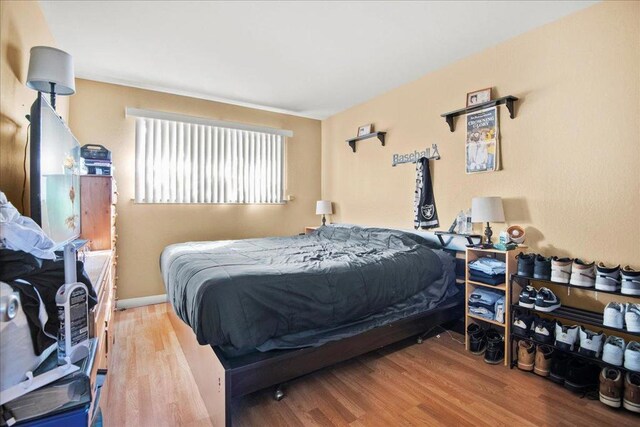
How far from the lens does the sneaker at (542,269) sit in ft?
7.00

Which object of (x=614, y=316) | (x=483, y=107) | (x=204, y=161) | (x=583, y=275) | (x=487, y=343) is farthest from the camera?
(x=204, y=161)

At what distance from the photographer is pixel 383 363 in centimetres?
230

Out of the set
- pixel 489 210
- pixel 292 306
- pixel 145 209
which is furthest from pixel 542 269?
pixel 145 209

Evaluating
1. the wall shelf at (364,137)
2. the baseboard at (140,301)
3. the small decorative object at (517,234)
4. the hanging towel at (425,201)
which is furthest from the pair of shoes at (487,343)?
the baseboard at (140,301)

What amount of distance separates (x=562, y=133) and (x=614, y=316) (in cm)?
130

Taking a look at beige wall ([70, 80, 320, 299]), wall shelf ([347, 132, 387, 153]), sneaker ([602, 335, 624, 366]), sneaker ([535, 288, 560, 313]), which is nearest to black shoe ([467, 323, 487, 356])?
sneaker ([535, 288, 560, 313])

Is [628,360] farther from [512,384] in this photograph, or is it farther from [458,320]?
[458,320]

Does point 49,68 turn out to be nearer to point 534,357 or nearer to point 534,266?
point 534,266

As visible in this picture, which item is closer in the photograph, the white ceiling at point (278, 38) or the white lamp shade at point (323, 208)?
the white ceiling at point (278, 38)

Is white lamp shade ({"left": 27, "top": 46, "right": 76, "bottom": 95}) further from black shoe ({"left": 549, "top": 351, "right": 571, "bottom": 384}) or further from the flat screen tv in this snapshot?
black shoe ({"left": 549, "top": 351, "right": 571, "bottom": 384})

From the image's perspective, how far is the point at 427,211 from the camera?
128 inches

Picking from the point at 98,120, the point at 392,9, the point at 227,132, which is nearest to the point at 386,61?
the point at 392,9

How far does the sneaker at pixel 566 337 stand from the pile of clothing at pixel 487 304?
36 cm

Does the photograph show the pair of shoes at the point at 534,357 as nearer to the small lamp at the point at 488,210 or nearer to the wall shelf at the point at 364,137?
the small lamp at the point at 488,210
